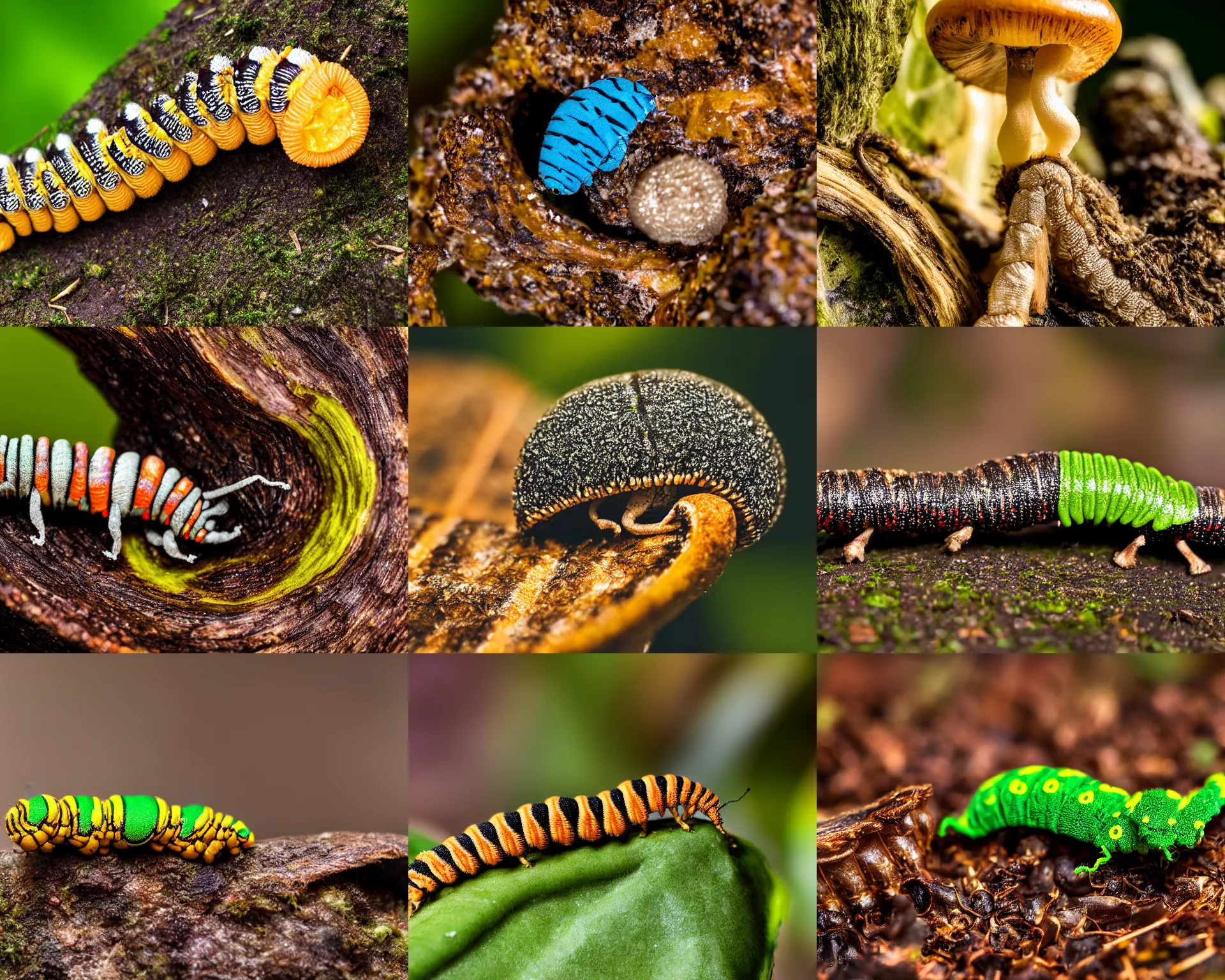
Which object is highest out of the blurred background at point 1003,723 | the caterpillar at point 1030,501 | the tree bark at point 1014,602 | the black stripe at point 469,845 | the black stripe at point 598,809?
the caterpillar at point 1030,501

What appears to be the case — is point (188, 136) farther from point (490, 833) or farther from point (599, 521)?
point (490, 833)

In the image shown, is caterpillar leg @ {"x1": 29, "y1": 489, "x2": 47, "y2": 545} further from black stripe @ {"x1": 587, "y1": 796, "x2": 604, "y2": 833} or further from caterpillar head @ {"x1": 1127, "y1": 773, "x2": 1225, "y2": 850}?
caterpillar head @ {"x1": 1127, "y1": 773, "x2": 1225, "y2": 850}

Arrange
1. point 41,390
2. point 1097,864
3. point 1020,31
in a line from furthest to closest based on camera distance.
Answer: point 41,390, point 1097,864, point 1020,31

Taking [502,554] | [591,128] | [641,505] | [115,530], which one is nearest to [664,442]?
[641,505]

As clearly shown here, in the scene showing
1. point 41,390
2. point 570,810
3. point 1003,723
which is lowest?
point 570,810

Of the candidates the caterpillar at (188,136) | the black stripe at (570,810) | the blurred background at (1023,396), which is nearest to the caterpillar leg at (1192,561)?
the blurred background at (1023,396)

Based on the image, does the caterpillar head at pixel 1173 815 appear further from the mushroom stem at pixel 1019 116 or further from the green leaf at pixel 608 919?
the mushroom stem at pixel 1019 116

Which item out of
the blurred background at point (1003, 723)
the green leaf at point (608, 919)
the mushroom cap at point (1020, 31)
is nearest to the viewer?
the mushroom cap at point (1020, 31)

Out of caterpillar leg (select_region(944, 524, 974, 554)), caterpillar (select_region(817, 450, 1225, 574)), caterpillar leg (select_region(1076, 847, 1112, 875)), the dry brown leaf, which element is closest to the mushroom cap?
caterpillar (select_region(817, 450, 1225, 574))
